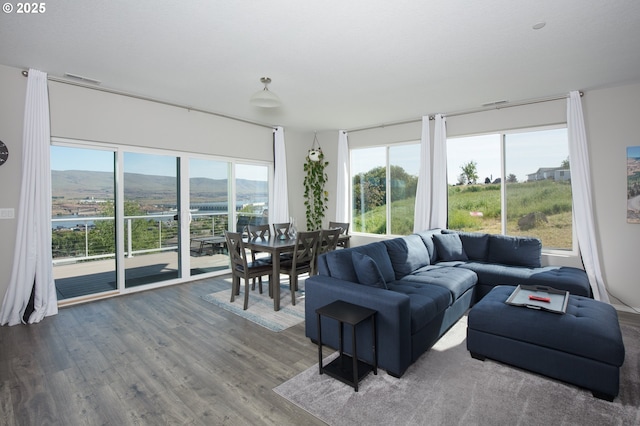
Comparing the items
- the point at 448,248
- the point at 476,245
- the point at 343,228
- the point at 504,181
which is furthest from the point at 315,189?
the point at 504,181

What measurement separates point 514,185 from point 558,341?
10.7ft

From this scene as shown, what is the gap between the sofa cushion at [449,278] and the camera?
335 cm

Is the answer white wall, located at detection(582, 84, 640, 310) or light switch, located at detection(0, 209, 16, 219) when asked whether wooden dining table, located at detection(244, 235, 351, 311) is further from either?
white wall, located at detection(582, 84, 640, 310)

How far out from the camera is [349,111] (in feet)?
17.5

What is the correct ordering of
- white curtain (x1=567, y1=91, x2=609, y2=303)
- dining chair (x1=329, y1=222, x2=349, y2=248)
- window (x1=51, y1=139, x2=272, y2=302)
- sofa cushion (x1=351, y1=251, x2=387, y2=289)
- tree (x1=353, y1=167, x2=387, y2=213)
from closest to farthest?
1. sofa cushion (x1=351, y1=251, x2=387, y2=289)
2. white curtain (x1=567, y1=91, x2=609, y2=303)
3. window (x1=51, y1=139, x2=272, y2=302)
4. dining chair (x1=329, y1=222, x2=349, y2=248)
5. tree (x1=353, y1=167, x2=387, y2=213)

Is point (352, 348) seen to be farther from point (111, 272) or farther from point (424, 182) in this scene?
point (111, 272)

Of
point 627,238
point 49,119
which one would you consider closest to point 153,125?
point 49,119

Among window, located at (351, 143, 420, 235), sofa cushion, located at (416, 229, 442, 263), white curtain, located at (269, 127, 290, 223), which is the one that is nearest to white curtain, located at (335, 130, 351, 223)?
window, located at (351, 143, 420, 235)

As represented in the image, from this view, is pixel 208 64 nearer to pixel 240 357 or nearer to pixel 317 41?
pixel 317 41

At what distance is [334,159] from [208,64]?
12.5 ft

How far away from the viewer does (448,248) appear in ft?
15.2

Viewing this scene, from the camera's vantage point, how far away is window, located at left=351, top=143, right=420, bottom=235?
6.03 m

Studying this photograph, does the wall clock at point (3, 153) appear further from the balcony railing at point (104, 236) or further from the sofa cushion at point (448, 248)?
the sofa cushion at point (448, 248)

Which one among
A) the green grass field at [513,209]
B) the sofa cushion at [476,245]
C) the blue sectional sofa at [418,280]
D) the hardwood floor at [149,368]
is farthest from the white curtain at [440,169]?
the hardwood floor at [149,368]
